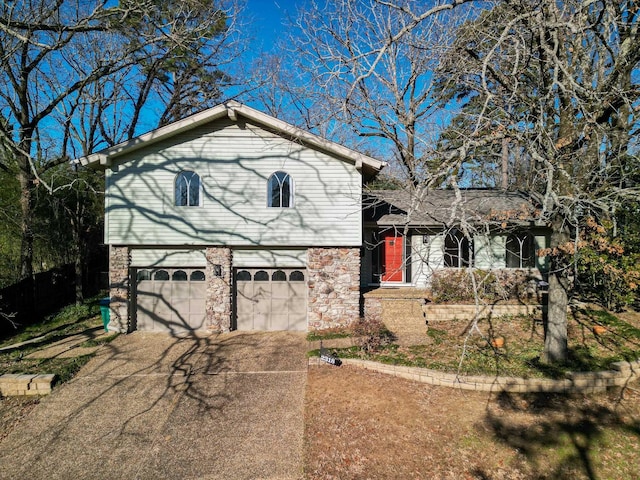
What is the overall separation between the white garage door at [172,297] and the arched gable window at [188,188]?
2.07 metres

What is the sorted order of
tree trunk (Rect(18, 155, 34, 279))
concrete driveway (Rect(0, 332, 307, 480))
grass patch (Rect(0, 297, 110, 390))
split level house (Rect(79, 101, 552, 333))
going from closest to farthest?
concrete driveway (Rect(0, 332, 307, 480)), grass patch (Rect(0, 297, 110, 390)), split level house (Rect(79, 101, 552, 333)), tree trunk (Rect(18, 155, 34, 279))


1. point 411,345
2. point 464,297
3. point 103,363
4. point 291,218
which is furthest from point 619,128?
point 103,363

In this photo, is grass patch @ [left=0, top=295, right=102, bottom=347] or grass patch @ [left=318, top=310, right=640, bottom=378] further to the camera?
grass patch @ [left=0, top=295, right=102, bottom=347]

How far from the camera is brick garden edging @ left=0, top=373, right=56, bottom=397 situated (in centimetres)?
752

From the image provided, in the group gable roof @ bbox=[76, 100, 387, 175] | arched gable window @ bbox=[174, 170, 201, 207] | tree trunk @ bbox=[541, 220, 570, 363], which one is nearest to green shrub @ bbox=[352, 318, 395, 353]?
tree trunk @ bbox=[541, 220, 570, 363]

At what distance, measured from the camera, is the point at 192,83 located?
826 inches

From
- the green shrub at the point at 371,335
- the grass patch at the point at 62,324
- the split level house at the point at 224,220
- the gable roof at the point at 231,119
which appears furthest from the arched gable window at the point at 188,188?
the green shrub at the point at 371,335

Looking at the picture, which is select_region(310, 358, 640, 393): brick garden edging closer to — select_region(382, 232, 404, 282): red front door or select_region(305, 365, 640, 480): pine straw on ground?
select_region(305, 365, 640, 480): pine straw on ground

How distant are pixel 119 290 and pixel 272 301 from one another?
4.53 meters

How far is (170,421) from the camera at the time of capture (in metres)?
6.52

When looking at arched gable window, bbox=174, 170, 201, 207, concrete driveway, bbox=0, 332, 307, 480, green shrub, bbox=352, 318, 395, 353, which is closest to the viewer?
concrete driveway, bbox=0, 332, 307, 480

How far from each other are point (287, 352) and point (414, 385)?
3.42 metres

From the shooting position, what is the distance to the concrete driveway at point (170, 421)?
5.40 meters

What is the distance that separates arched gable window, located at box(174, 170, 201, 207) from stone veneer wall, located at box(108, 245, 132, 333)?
7.45 ft
